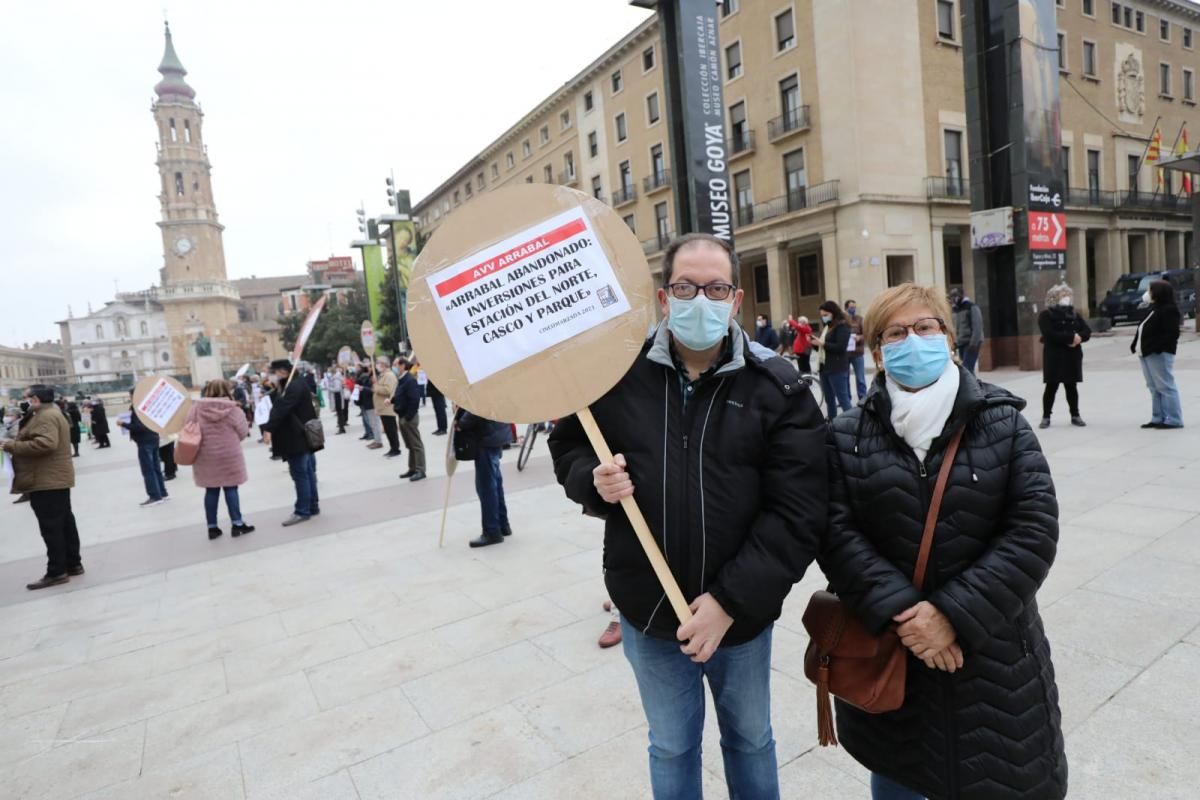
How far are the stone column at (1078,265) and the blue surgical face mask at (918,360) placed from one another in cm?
3640

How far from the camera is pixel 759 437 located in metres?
1.71

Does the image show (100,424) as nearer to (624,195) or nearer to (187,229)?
(624,195)

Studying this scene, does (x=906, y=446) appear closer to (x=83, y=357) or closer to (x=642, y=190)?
(x=642, y=190)

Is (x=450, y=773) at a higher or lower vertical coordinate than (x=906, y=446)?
lower

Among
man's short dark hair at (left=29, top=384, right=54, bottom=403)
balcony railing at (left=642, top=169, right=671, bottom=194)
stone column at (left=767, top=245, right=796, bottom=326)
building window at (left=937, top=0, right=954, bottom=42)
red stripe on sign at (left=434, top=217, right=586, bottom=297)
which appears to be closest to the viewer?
red stripe on sign at (left=434, top=217, right=586, bottom=297)

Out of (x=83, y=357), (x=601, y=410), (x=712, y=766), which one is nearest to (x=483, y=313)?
(x=601, y=410)

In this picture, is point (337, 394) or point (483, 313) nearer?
point (483, 313)

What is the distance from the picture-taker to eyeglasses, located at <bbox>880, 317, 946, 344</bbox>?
5.89ft

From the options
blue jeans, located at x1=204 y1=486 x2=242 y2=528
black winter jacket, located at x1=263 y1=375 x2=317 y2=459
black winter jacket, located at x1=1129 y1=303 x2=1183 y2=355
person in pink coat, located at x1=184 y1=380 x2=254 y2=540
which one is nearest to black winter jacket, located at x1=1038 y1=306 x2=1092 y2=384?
black winter jacket, located at x1=1129 y1=303 x2=1183 y2=355

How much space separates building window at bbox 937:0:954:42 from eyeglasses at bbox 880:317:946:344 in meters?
32.0

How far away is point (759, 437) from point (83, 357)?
5898 inches

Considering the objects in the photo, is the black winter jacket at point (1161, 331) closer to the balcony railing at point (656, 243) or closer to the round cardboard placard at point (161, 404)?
the round cardboard placard at point (161, 404)

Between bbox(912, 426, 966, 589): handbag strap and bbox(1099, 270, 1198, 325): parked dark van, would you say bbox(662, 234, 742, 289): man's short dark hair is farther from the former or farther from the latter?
bbox(1099, 270, 1198, 325): parked dark van

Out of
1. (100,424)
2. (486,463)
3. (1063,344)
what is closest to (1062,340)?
(1063,344)
